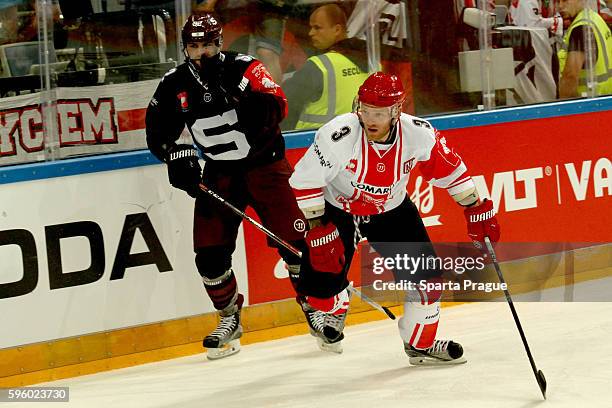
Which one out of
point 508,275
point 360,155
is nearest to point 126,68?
point 360,155

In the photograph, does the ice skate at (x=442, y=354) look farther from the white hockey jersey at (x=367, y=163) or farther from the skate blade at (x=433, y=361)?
the white hockey jersey at (x=367, y=163)

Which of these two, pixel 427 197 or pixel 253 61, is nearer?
pixel 253 61

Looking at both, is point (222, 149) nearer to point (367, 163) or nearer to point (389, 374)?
point (367, 163)

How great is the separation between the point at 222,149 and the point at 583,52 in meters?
2.60

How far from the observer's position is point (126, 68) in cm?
527

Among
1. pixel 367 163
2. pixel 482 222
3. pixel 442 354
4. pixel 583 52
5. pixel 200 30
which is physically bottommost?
pixel 442 354

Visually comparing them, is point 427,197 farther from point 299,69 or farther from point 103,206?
point 103,206

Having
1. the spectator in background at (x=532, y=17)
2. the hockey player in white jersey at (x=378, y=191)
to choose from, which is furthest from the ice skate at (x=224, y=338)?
the spectator in background at (x=532, y=17)

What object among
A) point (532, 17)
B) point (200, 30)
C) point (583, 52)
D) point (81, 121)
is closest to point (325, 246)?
point (200, 30)

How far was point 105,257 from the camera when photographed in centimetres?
513

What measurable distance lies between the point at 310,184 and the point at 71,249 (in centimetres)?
122

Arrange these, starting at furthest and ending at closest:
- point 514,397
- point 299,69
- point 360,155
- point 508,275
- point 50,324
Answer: point 508,275 < point 299,69 < point 50,324 < point 360,155 < point 514,397

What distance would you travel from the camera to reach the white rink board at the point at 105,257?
4.94 meters

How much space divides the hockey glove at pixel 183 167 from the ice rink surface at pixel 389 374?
821 millimetres
